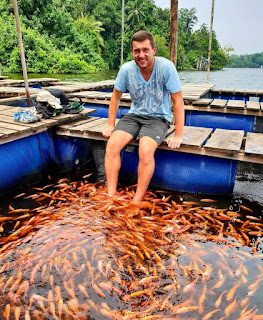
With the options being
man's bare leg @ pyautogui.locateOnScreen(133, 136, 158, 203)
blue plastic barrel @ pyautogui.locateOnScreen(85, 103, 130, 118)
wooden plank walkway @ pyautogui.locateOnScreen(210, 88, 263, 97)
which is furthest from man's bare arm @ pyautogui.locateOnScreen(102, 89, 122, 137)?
wooden plank walkway @ pyautogui.locateOnScreen(210, 88, 263, 97)

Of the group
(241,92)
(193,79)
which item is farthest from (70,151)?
(193,79)

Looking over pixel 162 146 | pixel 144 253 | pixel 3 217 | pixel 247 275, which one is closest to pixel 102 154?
pixel 162 146

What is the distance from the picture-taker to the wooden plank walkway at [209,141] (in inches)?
153

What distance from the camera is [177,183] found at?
466cm

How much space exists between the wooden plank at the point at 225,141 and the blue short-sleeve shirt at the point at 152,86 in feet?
2.72

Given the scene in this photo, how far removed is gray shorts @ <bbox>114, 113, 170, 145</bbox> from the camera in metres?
3.99

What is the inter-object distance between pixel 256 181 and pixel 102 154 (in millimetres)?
2787

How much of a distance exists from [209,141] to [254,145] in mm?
662

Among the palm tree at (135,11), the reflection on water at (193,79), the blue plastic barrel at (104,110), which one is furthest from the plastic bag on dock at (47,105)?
the palm tree at (135,11)

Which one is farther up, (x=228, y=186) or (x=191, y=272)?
(x=228, y=186)

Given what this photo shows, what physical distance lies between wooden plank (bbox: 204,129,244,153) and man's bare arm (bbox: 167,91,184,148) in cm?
43

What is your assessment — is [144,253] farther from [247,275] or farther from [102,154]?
[102,154]

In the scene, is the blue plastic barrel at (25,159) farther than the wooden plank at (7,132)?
Yes

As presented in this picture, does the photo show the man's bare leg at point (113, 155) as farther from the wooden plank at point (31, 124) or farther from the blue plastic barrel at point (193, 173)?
the wooden plank at point (31, 124)
